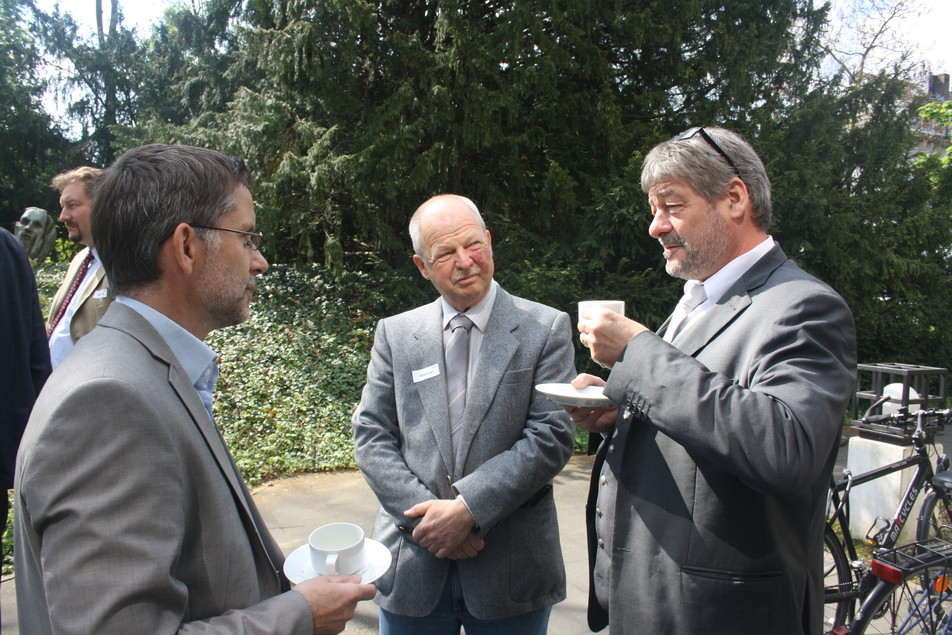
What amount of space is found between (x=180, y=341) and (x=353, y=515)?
417 cm

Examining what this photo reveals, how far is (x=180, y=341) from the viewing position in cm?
140

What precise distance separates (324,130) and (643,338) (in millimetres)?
8839

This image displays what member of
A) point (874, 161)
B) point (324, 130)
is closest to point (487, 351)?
point (324, 130)

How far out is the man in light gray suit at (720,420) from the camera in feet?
4.92

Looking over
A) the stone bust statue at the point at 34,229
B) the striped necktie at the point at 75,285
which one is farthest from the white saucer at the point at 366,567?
the stone bust statue at the point at 34,229

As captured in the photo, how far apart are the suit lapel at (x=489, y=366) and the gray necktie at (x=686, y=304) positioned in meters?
0.56

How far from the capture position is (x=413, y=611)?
7.16 feet

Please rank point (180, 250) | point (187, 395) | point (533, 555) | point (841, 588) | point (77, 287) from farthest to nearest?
1. point (77, 287)
2. point (841, 588)
3. point (533, 555)
4. point (180, 250)
5. point (187, 395)

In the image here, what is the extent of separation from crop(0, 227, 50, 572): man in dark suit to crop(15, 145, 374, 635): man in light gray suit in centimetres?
153

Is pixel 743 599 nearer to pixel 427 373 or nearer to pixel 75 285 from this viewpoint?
pixel 427 373

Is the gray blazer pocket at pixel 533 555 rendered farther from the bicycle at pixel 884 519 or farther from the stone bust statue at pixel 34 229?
the stone bust statue at pixel 34 229

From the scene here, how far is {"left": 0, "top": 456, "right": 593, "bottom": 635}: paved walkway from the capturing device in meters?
3.65

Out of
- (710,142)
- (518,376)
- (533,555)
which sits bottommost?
(533,555)

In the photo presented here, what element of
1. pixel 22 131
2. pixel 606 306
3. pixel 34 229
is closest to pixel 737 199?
pixel 606 306
